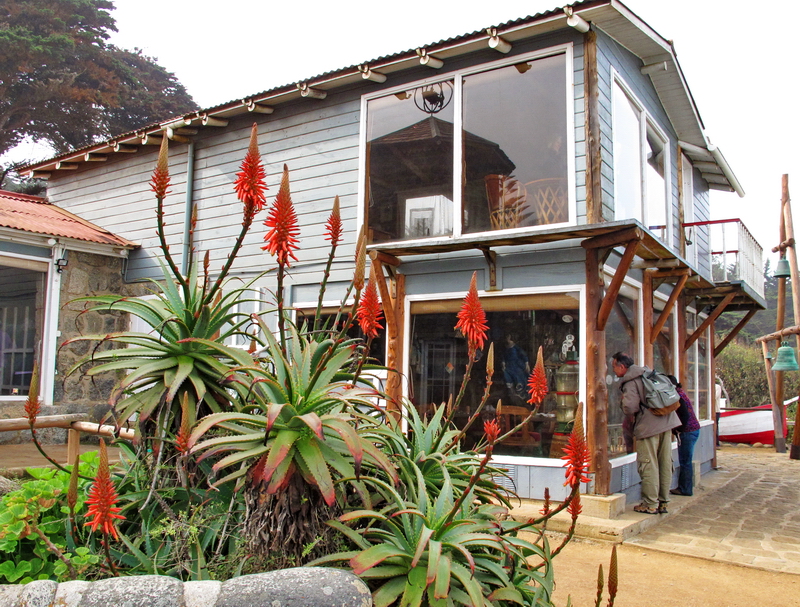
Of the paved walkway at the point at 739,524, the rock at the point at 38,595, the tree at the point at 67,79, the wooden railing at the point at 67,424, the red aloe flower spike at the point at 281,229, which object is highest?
the tree at the point at 67,79

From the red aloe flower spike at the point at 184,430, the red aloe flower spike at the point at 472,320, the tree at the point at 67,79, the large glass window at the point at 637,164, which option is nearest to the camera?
the red aloe flower spike at the point at 184,430

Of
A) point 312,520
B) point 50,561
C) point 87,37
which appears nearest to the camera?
point 312,520

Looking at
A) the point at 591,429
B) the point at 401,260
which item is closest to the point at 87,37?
the point at 401,260

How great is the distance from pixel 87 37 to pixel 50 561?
25.7 m

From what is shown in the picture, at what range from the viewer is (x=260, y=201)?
2.42m

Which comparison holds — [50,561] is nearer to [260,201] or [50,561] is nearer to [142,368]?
[142,368]

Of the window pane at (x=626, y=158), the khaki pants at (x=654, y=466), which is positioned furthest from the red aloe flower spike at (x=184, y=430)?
the window pane at (x=626, y=158)

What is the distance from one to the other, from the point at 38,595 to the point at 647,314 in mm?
8316

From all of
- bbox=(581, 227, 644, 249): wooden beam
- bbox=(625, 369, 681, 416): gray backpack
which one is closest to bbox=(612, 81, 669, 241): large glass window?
bbox=(581, 227, 644, 249): wooden beam

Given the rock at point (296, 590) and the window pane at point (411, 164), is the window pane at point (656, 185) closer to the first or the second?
the window pane at point (411, 164)

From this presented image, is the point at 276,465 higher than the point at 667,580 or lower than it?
higher

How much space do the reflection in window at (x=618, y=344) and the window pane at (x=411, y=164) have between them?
93.7 inches

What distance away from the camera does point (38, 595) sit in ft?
7.00

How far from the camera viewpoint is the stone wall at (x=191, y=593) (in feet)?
6.92
